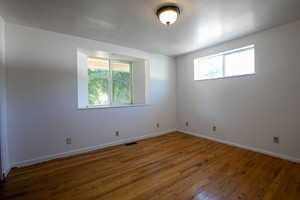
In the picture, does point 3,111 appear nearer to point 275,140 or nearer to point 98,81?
point 98,81

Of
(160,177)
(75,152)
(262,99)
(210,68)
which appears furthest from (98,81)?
(262,99)

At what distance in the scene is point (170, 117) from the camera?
4.30m

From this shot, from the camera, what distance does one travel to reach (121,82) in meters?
3.90

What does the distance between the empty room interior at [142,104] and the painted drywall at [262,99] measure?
0.02m

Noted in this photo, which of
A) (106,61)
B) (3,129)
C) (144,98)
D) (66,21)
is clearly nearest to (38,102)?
(3,129)

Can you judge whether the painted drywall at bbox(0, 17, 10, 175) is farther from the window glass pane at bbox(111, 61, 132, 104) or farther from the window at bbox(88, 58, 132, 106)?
the window glass pane at bbox(111, 61, 132, 104)

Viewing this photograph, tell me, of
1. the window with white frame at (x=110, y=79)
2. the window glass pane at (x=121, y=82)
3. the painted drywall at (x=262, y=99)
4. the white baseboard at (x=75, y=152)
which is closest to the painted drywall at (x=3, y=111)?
the white baseboard at (x=75, y=152)

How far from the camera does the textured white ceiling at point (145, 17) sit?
69.8 inches

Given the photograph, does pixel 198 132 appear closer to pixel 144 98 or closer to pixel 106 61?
pixel 144 98

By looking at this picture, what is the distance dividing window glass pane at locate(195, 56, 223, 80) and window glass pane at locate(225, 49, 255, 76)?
168 millimetres

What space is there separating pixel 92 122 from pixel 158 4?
8.13 feet

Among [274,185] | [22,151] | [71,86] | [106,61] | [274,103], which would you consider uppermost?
[106,61]

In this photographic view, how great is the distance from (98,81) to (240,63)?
→ 336 centimetres

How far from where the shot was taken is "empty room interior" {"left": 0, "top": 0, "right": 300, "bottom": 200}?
5.83 feet
